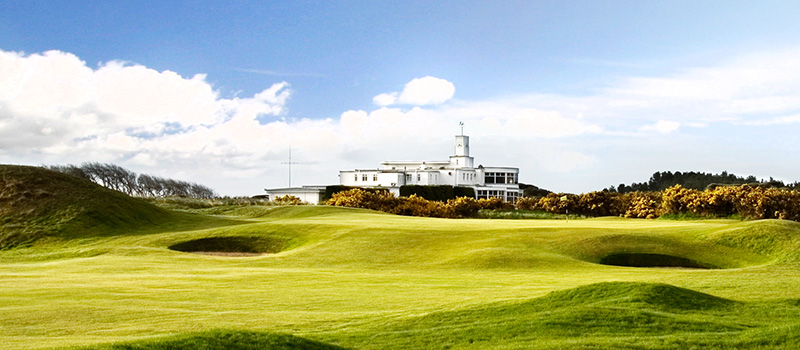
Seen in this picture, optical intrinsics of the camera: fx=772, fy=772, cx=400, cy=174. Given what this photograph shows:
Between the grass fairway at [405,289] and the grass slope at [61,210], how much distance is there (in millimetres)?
1982

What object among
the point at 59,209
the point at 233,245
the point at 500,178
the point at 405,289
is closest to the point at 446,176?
the point at 500,178

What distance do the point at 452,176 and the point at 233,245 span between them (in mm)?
58358

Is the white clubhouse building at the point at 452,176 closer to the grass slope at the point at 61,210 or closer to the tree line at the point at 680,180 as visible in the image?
the tree line at the point at 680,180

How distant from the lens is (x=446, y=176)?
314 ft

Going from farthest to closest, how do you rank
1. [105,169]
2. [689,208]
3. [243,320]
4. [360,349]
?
1. [105,169]
2. [689,208]
3. [243,320]
4. [360,349]

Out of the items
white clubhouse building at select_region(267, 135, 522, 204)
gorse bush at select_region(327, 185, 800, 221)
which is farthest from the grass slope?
white clubhouse building at select_region(267, 135, 522, 204)

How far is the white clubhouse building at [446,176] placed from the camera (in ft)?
304

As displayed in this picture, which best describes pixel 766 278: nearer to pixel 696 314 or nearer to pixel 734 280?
pixel 734 280

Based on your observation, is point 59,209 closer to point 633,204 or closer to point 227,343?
point 227,343

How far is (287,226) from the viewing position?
40906 mm

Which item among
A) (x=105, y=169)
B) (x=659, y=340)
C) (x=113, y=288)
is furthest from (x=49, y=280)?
(x=105, y=169)

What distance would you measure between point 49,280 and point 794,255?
28359 millimetres

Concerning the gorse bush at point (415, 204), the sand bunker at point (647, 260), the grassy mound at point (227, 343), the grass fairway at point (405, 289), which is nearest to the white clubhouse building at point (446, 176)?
the gorse bush at point (415, 204)

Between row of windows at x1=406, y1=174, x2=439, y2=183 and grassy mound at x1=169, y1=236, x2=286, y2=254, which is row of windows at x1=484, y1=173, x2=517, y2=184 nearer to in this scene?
row of windows at x1=406, y1=174, x2=439, y2=183
